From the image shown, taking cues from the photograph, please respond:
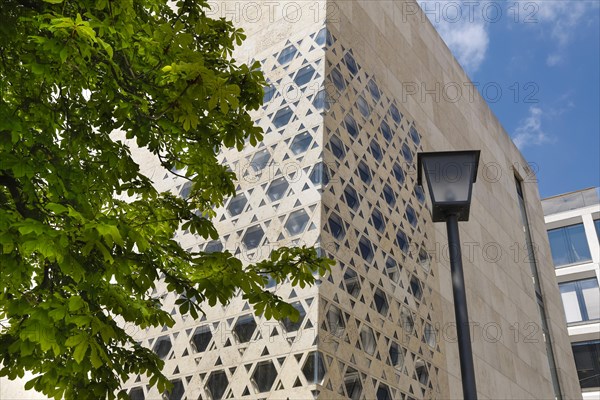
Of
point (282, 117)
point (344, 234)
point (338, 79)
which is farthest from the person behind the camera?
point (338, 79)

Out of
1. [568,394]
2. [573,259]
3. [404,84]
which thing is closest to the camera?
[404,84]

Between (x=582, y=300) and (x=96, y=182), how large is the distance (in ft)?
128

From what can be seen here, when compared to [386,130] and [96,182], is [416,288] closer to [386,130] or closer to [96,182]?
[386,130]

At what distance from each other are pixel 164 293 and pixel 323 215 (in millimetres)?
4350

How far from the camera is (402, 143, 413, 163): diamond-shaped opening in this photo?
57.7 ft

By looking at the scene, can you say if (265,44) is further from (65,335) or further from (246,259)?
(65,335)

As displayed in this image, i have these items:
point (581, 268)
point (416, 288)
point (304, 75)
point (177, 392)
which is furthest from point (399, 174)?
point (581, 268)

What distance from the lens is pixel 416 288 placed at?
1549 centimetres

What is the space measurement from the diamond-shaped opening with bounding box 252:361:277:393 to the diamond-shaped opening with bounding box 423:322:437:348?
4.99 m

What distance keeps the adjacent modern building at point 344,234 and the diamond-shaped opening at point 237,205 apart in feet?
0.11

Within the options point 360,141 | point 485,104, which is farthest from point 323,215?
point 485,104

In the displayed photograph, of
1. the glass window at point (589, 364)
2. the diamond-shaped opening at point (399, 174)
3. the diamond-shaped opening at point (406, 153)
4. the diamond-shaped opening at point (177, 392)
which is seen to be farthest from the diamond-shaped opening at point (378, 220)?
the glass window at point (589, 364)

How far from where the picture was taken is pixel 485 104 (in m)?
27.8

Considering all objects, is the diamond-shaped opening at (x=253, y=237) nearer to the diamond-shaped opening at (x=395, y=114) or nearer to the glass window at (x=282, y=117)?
the glass window at (x=282, y=117)
